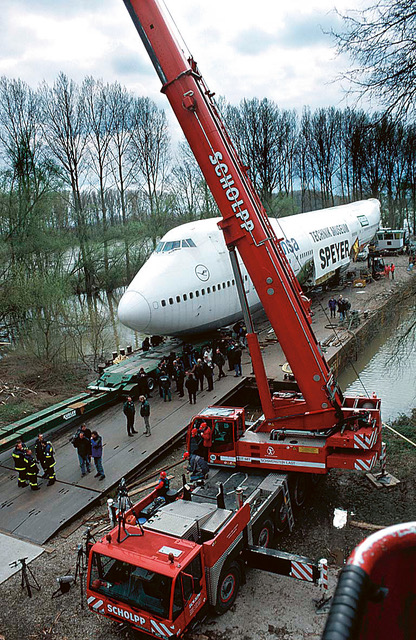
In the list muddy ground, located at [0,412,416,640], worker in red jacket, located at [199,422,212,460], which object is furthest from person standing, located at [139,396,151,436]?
worker in red jacket, located at [199,422,212,460]

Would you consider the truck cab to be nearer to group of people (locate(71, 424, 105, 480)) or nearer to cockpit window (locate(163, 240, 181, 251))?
group of people (locate(71, 424, 105, 480))

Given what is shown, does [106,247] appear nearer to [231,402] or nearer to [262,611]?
[231,402]

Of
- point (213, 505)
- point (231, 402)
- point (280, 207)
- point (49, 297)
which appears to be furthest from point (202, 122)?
point (280, 207)

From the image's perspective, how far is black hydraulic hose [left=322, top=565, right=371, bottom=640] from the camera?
5.14ft

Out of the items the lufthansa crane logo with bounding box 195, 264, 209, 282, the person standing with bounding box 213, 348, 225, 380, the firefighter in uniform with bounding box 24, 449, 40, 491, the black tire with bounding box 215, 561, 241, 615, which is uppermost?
the lufthansa crane logo with bounding box 195, 264, 209, 282

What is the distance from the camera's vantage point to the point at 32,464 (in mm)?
11477

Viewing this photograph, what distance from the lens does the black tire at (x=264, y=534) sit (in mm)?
8460

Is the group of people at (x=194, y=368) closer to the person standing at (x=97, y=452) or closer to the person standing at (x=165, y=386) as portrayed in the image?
the person standing at (x=165, y=386)

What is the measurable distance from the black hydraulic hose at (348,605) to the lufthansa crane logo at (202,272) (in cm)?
1739

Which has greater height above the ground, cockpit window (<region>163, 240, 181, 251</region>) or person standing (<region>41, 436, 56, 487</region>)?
cockpit window (<region>163, 240, 181, 251</region>)

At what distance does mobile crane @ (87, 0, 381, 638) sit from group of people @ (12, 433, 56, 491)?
3.85 metres

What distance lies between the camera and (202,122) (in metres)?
9.60

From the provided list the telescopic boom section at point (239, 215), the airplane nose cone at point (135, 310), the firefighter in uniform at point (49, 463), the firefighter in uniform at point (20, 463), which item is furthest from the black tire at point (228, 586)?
the airplane nose cone at point (135, 310)

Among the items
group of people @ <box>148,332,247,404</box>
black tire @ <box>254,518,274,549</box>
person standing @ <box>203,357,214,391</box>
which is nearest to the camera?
black tire @ <box>254,518,274,549</box>
